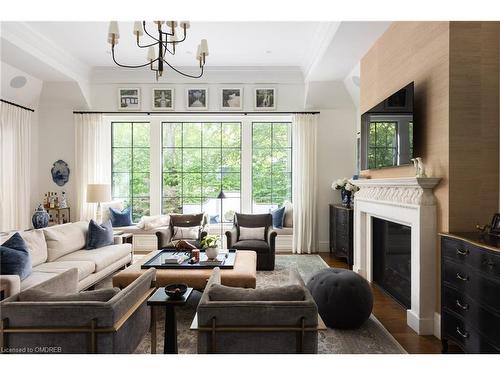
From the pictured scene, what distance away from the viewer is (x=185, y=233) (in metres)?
5.35

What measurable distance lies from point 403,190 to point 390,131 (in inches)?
28.6

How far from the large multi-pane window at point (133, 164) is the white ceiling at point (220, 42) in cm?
136

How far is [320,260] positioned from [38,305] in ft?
15.4

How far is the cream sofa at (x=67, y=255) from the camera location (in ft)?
11.7

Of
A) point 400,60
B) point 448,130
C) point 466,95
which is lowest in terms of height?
point 448,130

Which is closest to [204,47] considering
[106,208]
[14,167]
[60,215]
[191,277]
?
[191,277]

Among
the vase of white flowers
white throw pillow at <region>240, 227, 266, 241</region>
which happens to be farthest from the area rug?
the vase of white flowers

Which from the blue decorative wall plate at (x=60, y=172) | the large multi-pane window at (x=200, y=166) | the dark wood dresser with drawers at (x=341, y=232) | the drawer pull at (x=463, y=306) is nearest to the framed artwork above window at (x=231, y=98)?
the large multi-pane window at (x=200, y=166)

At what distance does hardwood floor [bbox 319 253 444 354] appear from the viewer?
2.67 m

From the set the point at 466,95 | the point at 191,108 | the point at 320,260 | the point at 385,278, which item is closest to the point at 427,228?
the point at 466,95

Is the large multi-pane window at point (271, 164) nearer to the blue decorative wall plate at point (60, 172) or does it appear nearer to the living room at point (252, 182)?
the living room at point (252, 182)

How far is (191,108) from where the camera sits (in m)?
6.38

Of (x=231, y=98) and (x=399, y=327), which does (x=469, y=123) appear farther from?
(x=231, y=98)
